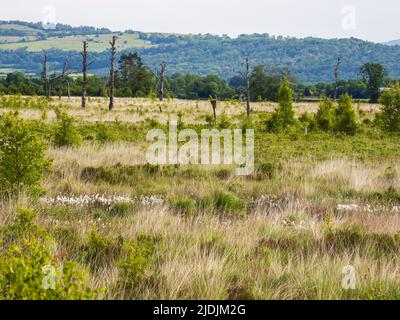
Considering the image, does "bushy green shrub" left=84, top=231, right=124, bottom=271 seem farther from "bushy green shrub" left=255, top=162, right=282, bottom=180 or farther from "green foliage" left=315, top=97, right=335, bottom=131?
"green foliage" left=315, top=97, right=335, bottom=131

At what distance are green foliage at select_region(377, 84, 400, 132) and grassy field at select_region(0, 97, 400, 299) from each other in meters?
11.4

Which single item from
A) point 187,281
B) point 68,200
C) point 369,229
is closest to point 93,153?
point 68,200

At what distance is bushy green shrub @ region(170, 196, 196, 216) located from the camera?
8461mm

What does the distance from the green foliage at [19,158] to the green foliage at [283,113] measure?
1837 centimetres

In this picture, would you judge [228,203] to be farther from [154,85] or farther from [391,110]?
[154,85]

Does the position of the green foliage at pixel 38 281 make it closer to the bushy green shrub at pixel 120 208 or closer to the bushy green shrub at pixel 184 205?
the bushy green shrub at pixel 120 208

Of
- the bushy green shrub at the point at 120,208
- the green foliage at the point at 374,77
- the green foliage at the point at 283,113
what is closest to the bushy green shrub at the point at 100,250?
the bushy green shrub at the point at 120,208

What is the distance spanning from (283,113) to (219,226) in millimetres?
19760

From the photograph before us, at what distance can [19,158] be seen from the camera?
8.84 meters

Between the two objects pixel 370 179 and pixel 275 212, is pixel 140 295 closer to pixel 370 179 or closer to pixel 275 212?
pixel 275 212

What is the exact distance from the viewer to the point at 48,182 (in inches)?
408

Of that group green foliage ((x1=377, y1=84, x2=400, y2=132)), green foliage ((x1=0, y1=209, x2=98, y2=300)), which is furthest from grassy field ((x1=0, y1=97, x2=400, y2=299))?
green foliage ((x1=377, y1=84, x2=400, y2=132))
